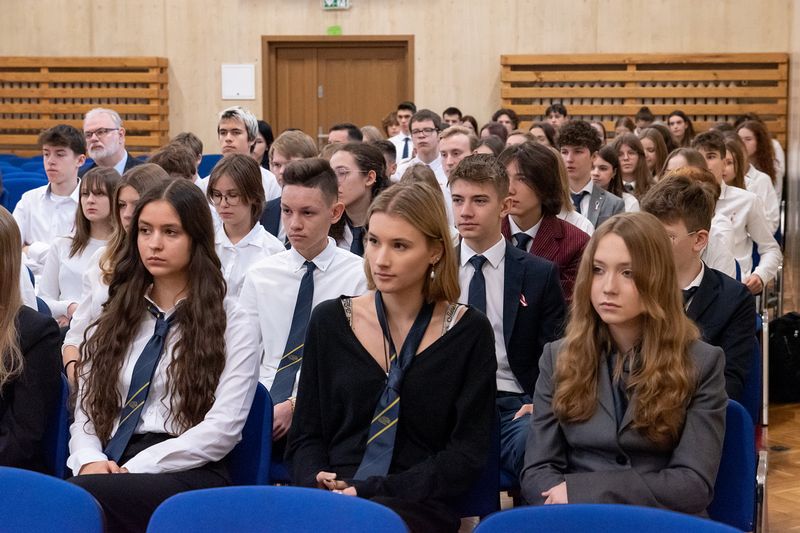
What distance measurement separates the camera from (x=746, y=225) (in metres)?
5.45

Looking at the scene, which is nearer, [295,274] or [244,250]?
[295,274]

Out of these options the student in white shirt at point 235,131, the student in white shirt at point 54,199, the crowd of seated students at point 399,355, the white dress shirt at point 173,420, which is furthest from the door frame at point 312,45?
the white dress shirt at point 173,420

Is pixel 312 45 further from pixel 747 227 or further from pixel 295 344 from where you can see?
pixel 295 344

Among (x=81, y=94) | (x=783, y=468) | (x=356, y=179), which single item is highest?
(x=81, y=94)

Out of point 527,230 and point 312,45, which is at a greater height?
point 312,45

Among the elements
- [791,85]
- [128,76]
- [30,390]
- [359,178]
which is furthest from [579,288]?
[128,76]

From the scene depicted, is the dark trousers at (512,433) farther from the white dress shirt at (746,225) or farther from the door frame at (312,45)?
the door frame at (312,45)

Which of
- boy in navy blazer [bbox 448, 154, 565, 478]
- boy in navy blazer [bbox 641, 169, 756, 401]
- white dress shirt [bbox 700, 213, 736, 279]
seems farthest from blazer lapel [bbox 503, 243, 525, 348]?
white dress shirt [bbox 700, 213, 736, 279]

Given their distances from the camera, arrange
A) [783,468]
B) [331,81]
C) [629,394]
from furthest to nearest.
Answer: [331,81], [783,468], [629,394]

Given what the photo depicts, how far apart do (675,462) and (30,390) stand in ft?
5.61

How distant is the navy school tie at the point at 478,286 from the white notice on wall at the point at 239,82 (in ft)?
33.1

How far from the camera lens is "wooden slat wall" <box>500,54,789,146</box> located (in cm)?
1223

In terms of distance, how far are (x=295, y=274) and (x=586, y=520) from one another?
1990 millimetres

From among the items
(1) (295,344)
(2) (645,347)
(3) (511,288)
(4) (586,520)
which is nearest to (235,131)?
(1) (295,344)
